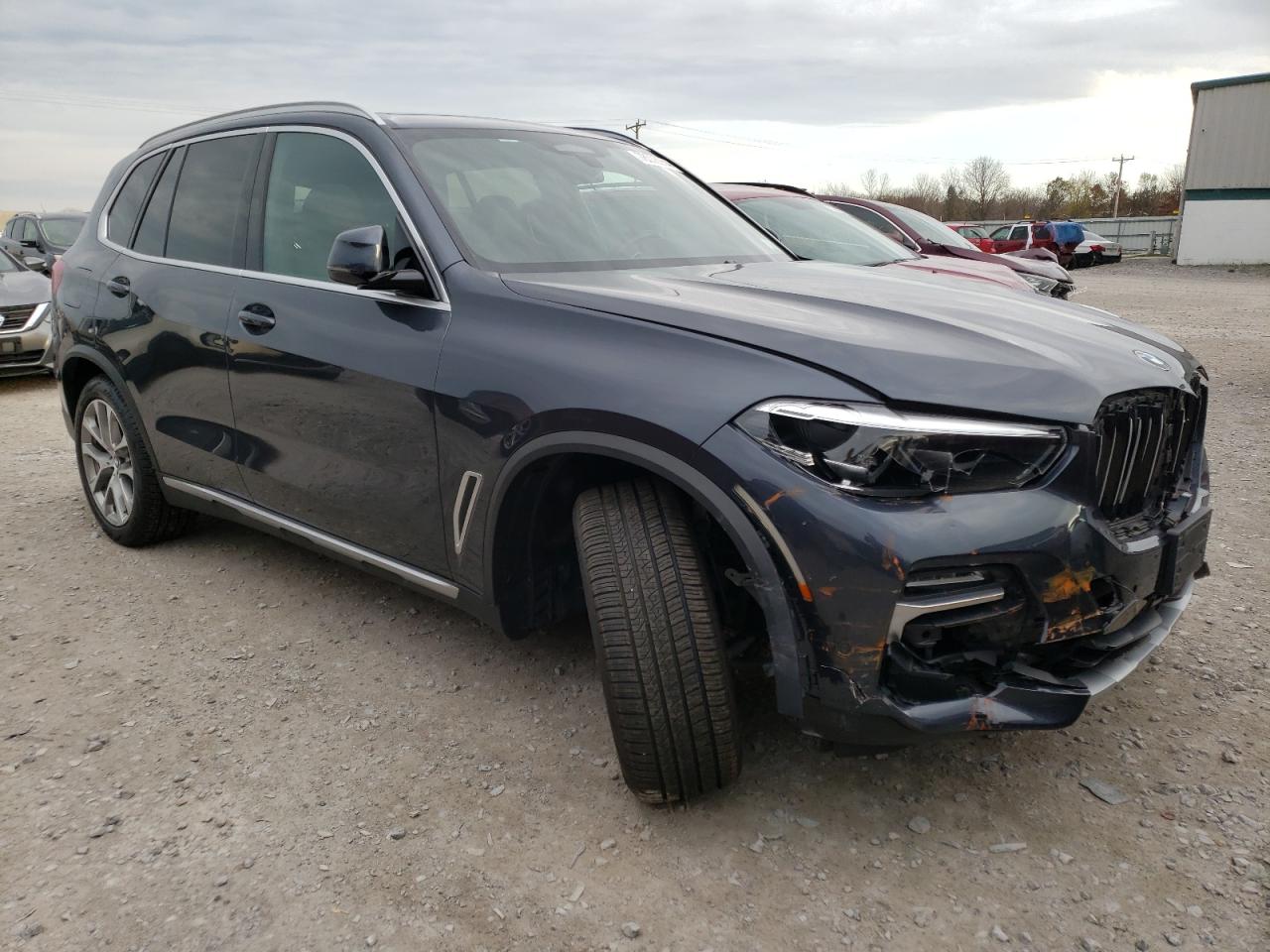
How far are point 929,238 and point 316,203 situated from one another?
7.41 metres

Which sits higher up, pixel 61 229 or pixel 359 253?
pixel 359 253

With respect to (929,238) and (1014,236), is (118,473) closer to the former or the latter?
(929,238)

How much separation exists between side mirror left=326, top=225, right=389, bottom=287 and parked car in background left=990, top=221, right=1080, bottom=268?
30.0 m

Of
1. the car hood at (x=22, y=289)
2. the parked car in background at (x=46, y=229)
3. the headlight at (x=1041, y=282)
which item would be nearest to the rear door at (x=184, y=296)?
the car hood at (x=22, y=289)

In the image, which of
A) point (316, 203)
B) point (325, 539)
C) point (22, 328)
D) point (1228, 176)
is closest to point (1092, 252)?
point (1228, 176)

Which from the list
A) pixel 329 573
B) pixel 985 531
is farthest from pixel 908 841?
pixel 329 573

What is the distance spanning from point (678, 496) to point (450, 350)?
798 mm

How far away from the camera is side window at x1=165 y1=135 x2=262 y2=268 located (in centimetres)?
363

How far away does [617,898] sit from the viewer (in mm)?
2264

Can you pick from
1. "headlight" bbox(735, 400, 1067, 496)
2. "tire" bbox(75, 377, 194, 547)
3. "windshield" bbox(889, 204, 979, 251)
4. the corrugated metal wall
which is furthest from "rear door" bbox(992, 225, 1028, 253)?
"headlight" bbox(735, 400, 1067, 496)

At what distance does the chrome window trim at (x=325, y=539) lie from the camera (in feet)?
9.81

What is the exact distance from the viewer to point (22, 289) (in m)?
9.50

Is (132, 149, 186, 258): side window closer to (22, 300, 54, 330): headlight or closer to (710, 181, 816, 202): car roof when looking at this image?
(710, 181, 816, 202): car roof

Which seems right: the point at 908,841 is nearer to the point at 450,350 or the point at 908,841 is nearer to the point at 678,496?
the point at 678,496
